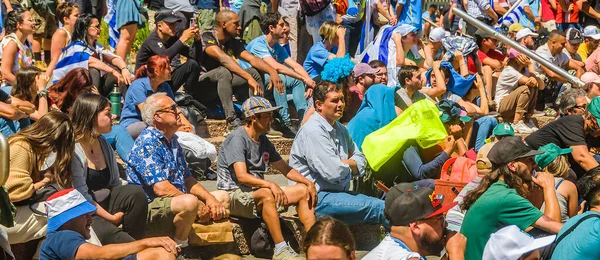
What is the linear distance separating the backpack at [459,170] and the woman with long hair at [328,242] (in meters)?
3.67

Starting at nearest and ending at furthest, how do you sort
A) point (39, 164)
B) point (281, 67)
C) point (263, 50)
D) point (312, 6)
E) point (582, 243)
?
point (582, 243), point (39, 164), point (281, 67), point (263, 50), point (312, 6)

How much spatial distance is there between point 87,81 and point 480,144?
4.05 metres

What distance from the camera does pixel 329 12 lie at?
13141 mm

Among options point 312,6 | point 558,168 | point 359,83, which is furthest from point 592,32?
point 558,168

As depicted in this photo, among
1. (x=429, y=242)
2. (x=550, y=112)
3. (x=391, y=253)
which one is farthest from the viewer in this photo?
(x=550, y=112)

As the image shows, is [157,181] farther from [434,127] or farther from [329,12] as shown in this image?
[329,12]

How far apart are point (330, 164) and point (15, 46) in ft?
11.4

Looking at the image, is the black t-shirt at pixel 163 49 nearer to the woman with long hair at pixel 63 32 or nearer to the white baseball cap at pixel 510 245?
the woman with long hair at pixel 63 32

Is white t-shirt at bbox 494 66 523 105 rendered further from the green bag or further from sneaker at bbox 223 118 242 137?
sneaker at bbox 223 118 242 137

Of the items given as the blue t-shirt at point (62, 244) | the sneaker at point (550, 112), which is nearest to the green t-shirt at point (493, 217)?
the blue t-shirt at point (62, 244)

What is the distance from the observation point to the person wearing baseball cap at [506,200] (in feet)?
22.2

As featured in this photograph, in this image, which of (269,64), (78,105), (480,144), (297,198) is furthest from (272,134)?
(78,105)

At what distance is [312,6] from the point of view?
12.9m

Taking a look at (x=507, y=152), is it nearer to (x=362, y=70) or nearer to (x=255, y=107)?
(x=255, y=107)
